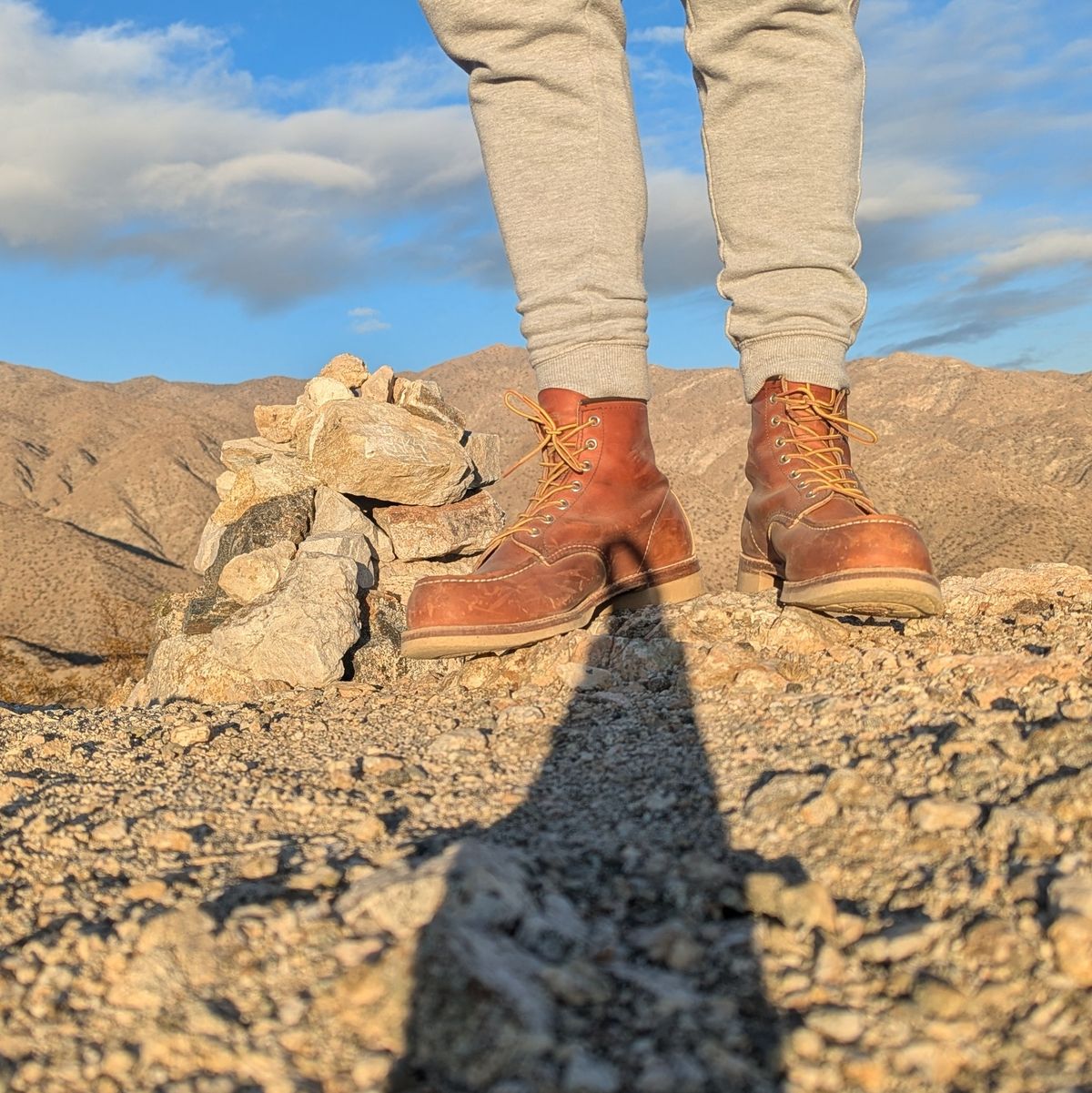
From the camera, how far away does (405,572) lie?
15.8 feet

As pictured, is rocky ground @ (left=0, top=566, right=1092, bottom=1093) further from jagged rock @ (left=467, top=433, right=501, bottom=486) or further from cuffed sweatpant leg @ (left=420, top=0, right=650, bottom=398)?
jagged rock @ (left=467, top=433, right=501, bottom=486)

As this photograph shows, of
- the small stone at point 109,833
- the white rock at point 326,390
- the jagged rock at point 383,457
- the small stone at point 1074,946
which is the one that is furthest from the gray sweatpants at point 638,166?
the white rock at point 326,390

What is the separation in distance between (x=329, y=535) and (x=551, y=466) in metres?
2.51

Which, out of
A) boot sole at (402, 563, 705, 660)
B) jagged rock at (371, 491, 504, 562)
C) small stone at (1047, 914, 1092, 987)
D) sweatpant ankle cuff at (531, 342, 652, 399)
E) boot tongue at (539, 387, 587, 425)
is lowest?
small stone at (1047, 914, 1092, 987)

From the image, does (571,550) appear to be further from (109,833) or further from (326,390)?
A: (326,390)

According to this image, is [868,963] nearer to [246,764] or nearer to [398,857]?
[398,857]

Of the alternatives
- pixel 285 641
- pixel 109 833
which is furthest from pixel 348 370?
pixel 109 833

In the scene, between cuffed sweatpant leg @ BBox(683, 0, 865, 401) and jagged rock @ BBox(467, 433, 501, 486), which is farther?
jagged rock @ BBox(467, 433, 501, 486)

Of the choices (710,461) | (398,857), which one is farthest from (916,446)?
(398,857)

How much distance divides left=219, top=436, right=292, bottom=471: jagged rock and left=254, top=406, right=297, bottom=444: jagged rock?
77mm

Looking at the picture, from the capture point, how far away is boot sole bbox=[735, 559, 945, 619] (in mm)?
1833

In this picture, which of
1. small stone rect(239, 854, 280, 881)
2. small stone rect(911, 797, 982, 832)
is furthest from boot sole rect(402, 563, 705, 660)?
small stone rect(911, 797, 982, 832)

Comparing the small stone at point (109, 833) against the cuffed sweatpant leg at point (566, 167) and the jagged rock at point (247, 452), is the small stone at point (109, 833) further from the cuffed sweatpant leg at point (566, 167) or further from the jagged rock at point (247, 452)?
the jagged rock at point (247, 452)

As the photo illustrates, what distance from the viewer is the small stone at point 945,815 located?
1.15 meters
